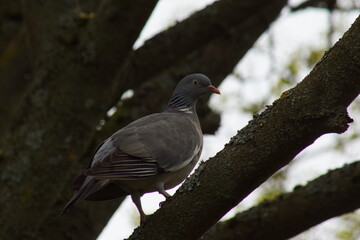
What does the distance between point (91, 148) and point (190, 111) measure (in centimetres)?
102

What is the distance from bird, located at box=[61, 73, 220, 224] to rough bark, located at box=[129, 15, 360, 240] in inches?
25.1

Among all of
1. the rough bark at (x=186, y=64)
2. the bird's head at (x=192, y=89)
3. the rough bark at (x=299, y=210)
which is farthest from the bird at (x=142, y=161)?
the rough bark at (x=186, y=64)

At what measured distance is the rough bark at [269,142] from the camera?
10.1 ft

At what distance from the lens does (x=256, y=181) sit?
3344 mm

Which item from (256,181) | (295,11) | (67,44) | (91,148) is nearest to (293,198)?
(256,181)

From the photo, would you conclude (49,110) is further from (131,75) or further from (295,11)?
(295,11)

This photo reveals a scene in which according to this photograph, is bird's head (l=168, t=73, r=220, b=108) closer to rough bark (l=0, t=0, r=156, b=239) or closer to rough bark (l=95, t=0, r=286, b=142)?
rough bark (l=95, t=0, r=286, b=142)

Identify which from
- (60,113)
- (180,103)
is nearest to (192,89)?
(180,103)

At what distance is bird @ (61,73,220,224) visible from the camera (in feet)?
13.7

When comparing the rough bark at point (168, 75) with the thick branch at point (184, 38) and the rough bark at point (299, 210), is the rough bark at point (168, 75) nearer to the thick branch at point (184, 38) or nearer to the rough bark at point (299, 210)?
the thick branch at point (184, 38)

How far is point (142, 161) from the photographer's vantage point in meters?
4.34

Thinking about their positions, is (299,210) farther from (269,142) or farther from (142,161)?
(269,142)

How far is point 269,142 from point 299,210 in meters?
1.59

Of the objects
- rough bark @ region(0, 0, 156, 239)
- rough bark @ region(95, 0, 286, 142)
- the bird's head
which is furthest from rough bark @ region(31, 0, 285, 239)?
the bird's head
